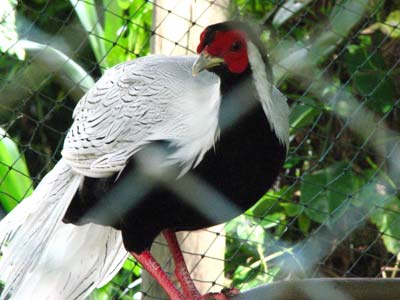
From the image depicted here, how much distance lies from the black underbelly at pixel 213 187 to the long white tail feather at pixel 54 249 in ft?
0.22

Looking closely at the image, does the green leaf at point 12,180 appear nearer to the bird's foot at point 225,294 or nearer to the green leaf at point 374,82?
the bird's foot at point 225,294

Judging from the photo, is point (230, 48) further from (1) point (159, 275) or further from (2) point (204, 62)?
(1) point (159, 275)

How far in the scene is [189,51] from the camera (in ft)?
8.27

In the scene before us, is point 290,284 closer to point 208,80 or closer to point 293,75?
point 208,80

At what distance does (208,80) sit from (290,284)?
60cm

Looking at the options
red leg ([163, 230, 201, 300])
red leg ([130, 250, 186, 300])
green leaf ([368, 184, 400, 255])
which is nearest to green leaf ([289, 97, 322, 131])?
green leaf ([368, 184, 400, 255])

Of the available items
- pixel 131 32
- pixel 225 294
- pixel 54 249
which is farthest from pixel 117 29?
pixel 225 294

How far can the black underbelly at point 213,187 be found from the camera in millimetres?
1980

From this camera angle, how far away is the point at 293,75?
9.62 feet

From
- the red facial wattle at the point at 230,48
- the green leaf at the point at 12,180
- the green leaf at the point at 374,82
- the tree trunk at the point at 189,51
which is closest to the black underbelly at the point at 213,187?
the red facial wattle at the point at 230,48

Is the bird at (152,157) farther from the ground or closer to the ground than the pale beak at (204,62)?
closer to the ground

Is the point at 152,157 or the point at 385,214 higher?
the point at 152,157

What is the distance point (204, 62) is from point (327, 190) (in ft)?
4.07

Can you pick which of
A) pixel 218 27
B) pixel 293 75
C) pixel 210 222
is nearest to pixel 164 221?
pixel 210 222
